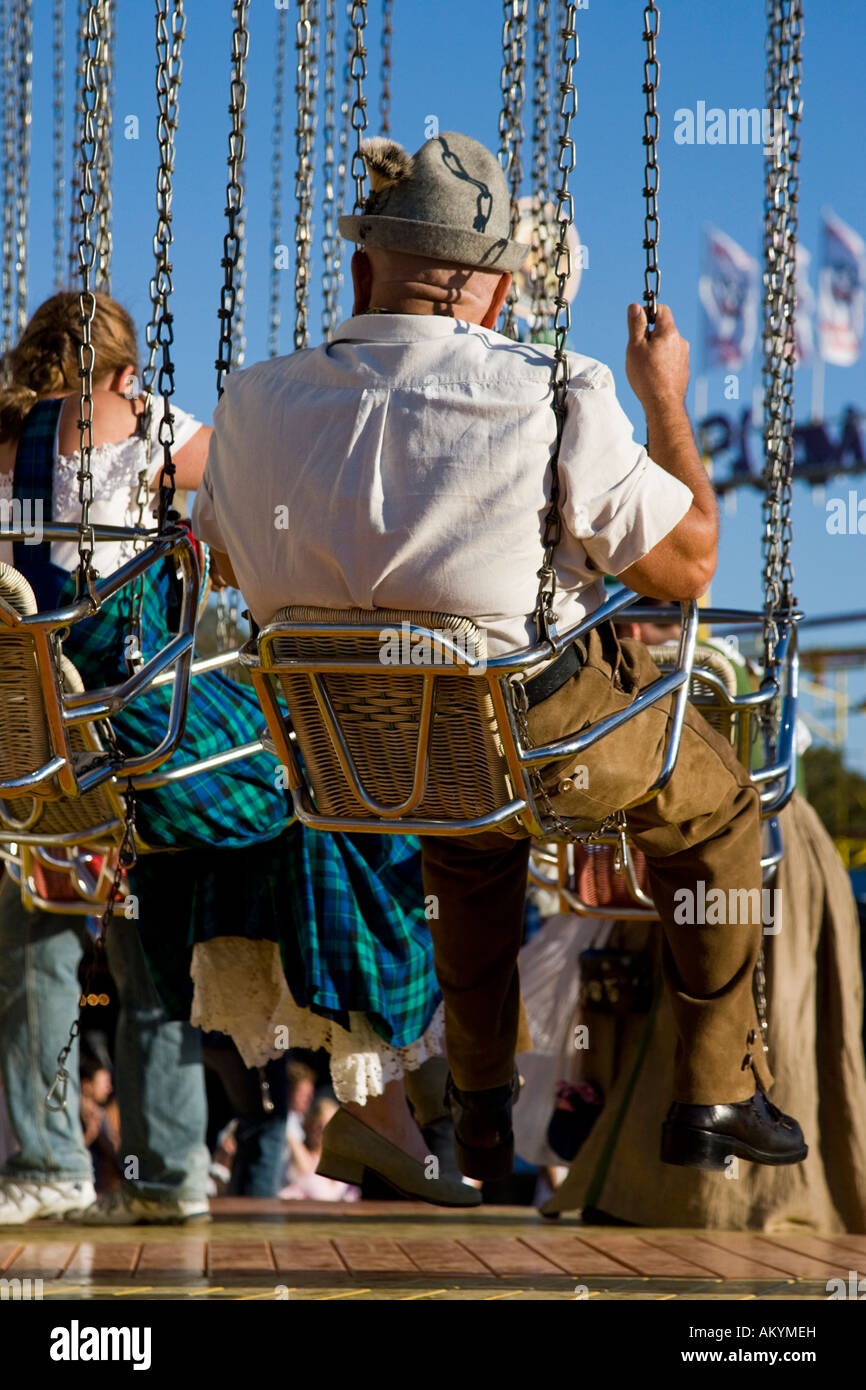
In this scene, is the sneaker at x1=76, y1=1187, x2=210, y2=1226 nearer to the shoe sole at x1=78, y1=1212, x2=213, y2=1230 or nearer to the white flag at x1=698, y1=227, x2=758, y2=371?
the shoe sole at x1=78, y1=1212, x2=213, y2=1230

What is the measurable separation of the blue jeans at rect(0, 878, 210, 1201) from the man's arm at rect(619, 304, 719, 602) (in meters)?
2.34

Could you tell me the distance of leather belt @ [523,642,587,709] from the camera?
295 cm

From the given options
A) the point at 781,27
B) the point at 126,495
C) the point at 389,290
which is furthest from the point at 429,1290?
the point at 781,27

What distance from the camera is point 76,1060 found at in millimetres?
4996

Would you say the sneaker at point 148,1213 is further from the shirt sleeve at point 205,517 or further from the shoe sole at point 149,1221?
the shirt sleeve at point 205,517

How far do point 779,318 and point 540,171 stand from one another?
1740mm

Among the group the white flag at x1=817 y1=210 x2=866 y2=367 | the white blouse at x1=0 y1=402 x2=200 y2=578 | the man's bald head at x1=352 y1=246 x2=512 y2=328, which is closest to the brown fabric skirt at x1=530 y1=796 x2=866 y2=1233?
the white blouse at x1=0 y1=402 x2=200 y2=578

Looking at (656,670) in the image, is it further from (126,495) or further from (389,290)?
(126,495)

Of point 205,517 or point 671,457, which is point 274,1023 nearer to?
point 205,517

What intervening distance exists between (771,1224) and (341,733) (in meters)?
2.56

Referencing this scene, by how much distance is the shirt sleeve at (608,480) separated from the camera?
2.79m

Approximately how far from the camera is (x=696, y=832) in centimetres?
329

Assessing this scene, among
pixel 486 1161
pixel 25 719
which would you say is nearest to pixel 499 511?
pixel 25 719

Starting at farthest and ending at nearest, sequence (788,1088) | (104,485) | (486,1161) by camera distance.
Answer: (788,1088), (104,485), (486,1161)
